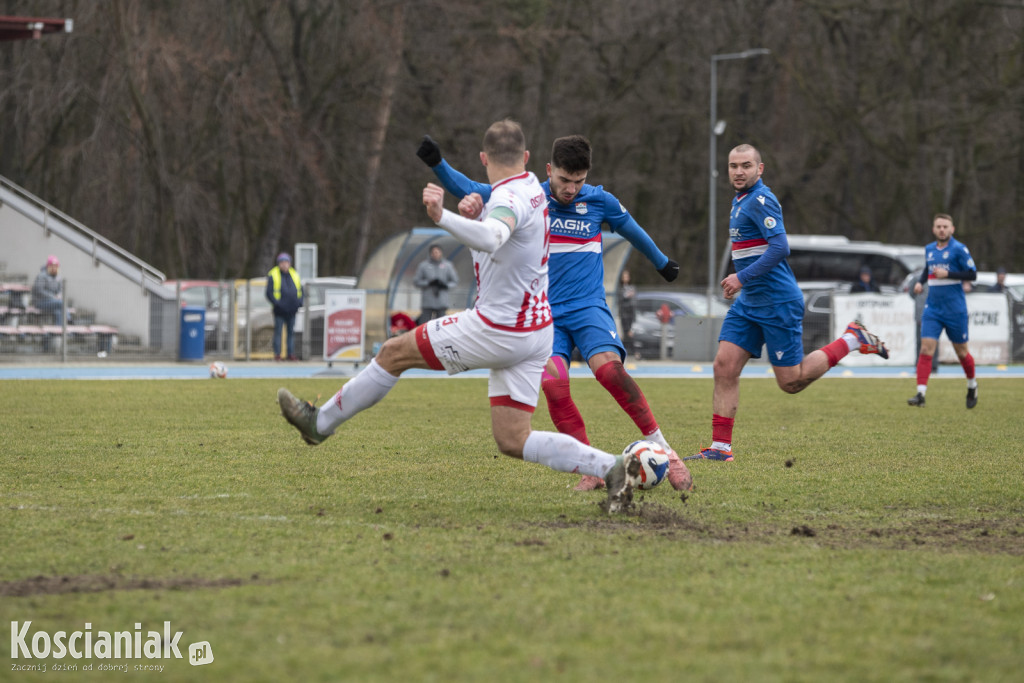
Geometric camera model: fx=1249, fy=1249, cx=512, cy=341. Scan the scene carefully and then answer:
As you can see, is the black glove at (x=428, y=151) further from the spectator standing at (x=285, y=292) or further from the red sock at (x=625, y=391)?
the spectator standing at (x=285, y=292)

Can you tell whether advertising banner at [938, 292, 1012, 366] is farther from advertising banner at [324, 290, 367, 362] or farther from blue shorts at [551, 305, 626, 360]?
blue shorts at [551, 305, 626, 360]

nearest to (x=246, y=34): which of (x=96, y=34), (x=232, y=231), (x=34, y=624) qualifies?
(x=96, y=34)

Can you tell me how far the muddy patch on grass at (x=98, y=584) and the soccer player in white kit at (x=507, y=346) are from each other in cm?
162

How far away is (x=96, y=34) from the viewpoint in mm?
30859

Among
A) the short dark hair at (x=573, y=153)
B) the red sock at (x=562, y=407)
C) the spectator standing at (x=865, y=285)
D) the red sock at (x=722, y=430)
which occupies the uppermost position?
the spectator standing at (x=865, y=285)

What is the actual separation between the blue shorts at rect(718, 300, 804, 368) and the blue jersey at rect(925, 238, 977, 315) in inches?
236

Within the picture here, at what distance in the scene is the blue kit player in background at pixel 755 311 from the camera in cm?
871

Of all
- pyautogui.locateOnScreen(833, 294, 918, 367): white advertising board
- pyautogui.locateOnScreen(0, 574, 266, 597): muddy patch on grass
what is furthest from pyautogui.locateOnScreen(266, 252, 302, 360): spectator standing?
pyautogui.locateOnScreen(0, 574, 266, 597): muddy patch on grass

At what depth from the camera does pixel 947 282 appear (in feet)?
47.0

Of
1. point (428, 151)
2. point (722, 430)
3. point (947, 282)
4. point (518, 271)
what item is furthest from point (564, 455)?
point (947, 282)

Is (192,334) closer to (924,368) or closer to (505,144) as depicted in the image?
(924,368)

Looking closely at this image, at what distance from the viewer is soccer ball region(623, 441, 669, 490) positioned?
622 centimetres

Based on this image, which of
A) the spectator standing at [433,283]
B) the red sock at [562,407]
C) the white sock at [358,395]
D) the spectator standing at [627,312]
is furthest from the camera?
the spectator standing at [627,312]

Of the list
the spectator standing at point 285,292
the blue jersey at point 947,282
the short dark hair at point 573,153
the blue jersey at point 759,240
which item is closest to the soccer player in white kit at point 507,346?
the short dark hair at point 573,153
